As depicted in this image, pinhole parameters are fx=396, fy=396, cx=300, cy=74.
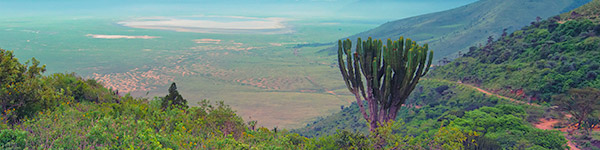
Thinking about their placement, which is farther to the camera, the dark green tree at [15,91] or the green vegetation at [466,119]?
the green vegetation at [466,119]

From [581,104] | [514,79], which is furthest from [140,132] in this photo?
[514,79]

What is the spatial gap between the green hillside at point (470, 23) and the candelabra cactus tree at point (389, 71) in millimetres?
74580

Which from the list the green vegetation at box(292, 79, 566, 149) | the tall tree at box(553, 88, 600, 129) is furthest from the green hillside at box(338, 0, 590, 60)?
the tall tree at box(553, 88, 600, 129)

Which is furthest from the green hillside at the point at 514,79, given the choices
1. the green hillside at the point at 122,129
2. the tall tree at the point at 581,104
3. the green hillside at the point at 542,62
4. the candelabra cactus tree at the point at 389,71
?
the green hillside at the point at 122,129

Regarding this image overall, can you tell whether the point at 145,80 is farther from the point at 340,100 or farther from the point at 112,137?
the point at 112,137

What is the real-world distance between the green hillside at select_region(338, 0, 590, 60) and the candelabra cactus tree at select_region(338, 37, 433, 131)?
7458 centimetres

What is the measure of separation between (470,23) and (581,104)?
325ft

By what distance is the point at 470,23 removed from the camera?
112m

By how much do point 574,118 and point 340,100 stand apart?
37.1 m

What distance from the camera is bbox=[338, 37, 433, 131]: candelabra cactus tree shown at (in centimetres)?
1174

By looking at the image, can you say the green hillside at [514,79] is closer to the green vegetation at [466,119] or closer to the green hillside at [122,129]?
the green vegetation at [466,119]

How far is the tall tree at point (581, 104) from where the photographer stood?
64.4ft

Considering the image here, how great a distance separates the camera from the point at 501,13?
4094 inches

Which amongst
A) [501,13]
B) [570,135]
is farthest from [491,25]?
[570,135]
